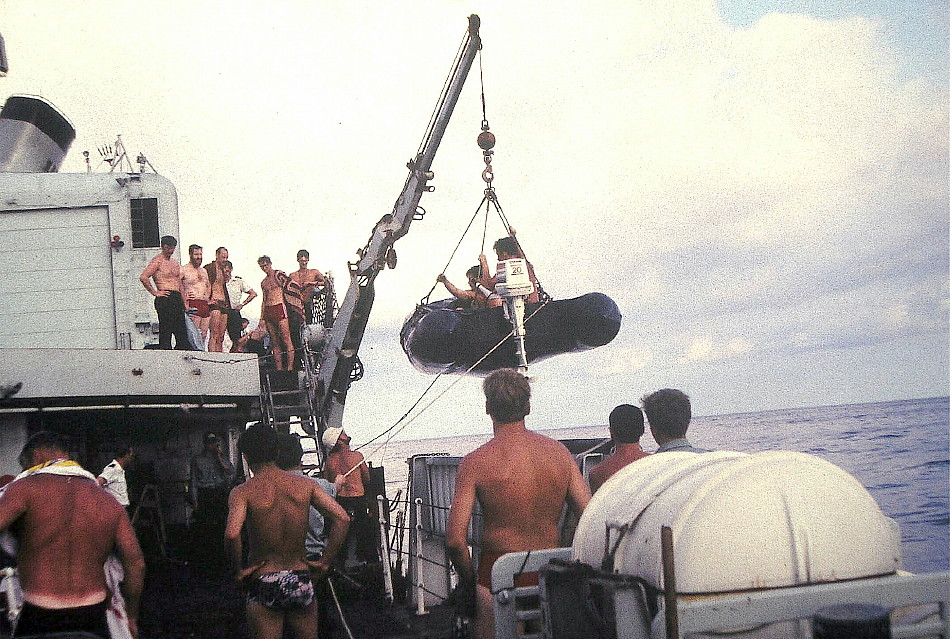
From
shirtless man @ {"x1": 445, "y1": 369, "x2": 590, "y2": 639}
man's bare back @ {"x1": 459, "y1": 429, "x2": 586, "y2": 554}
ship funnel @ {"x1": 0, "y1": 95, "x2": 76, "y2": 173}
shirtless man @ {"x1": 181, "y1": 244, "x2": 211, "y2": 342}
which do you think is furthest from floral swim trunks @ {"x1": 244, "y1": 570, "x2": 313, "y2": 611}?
ship funnel @ {"x1": 0, "y1": 95, "x2": 76, "y2": 173}

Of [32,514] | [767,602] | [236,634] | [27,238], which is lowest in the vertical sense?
[236,634]

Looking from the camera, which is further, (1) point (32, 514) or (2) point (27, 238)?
(2) point (27, 238)

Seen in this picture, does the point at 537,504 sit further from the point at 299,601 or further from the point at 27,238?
the point at 27,238

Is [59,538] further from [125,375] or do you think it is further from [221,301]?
[221,301]

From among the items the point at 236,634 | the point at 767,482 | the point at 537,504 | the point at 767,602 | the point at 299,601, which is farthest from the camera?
the point at 236,634

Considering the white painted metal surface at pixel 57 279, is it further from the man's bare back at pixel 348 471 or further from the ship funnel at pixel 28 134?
the man's bare back at pixel 348 471

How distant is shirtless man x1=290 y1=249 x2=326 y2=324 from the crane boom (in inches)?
22.4

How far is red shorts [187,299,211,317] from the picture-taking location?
41.8 ft

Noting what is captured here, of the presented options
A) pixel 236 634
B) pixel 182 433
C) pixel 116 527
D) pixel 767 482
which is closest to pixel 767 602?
pixel 767 482

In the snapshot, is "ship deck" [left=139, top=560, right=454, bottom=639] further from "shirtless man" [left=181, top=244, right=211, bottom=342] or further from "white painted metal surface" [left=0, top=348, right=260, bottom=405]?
"shirtless man" [left=181, top=244, right=211, bottom=342]

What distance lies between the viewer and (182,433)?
12.6 metres

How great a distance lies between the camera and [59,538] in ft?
12.9

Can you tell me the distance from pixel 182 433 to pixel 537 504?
32.2ft

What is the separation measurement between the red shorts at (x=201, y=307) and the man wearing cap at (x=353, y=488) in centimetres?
442
